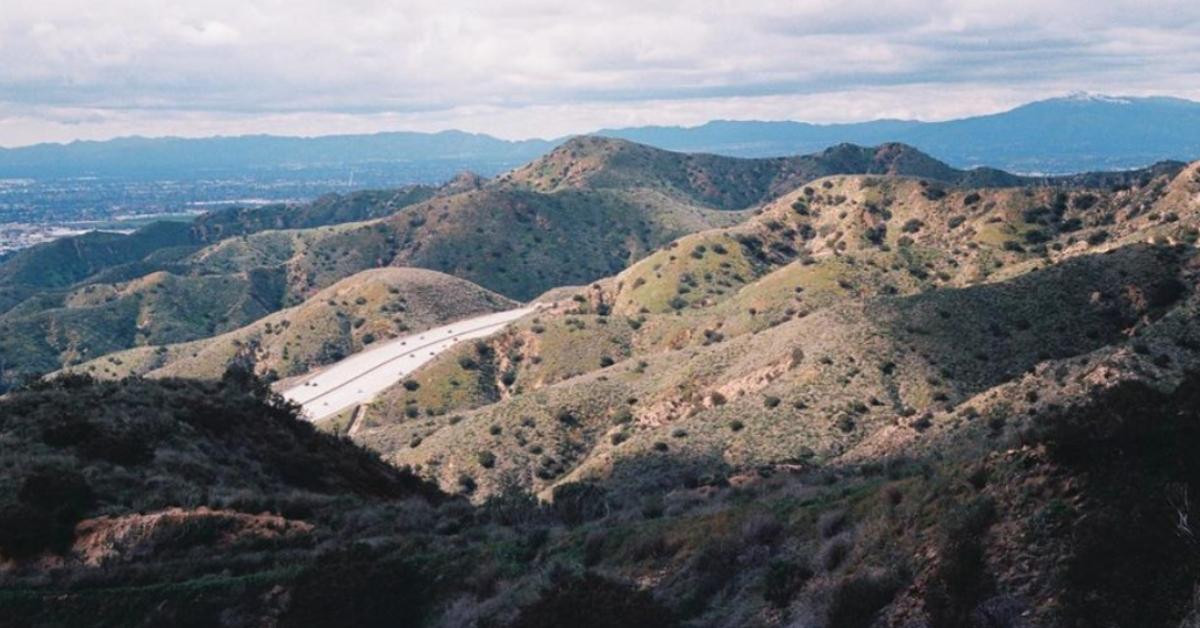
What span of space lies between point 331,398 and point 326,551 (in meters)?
108

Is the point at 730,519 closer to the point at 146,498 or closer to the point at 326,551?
the point at 326,551

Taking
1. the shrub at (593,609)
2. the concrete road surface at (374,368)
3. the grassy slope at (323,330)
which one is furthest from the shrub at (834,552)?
the grassy slope at (323,330)

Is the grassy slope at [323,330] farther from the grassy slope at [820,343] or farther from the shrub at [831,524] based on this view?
the shrub at [831,524]

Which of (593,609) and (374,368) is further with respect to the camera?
(374,368)

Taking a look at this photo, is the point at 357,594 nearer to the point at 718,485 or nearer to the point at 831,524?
the point at 831,524

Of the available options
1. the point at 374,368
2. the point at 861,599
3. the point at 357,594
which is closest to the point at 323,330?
the point at 374,368

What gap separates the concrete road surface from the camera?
127188 millimetres

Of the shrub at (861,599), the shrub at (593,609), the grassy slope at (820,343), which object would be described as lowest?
the grassy slope at (820,343)

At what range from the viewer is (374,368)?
144375 millimetres

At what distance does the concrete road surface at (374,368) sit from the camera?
127188 mm

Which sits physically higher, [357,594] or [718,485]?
[357,594]

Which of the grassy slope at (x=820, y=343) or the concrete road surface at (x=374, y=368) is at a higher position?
the grassy slope at (x=820, y=343)

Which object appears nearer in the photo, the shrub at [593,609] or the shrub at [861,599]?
the shrub at [861,599]

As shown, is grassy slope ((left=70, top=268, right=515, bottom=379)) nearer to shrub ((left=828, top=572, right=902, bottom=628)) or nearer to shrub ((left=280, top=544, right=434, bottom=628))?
shrub ((left=280, top=544, right=434, bottom=628))
